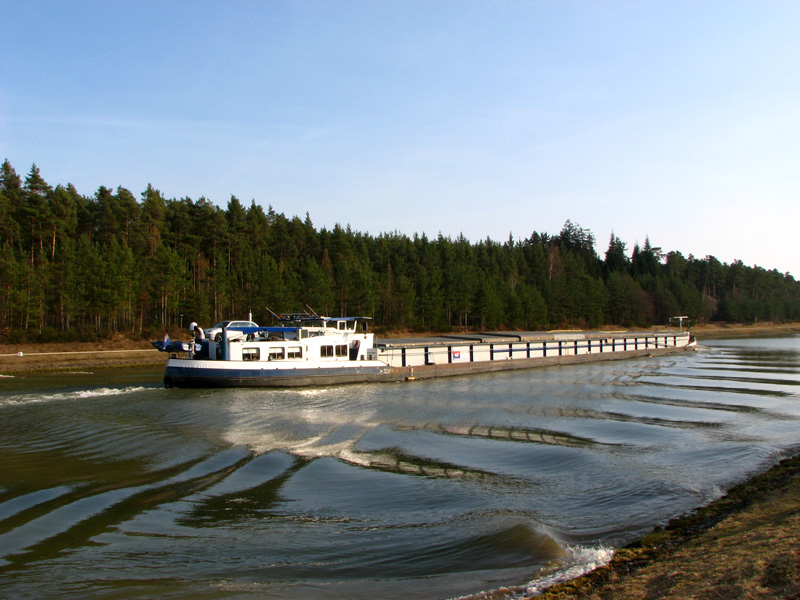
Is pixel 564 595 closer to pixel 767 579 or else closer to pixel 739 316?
pixel 767 579

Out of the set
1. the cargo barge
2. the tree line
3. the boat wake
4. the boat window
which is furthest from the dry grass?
the tree line

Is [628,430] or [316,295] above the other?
[316,295]

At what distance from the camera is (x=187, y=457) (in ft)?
54.8

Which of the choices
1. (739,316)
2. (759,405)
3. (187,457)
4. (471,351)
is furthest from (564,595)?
(739,316)

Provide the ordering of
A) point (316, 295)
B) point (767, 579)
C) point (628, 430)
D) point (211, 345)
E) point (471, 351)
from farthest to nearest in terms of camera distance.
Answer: point (316, 295)
point (471, 351)
point (211, 345)
point (628, 430)
point (767, 579)

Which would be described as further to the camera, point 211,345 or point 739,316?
point 739,316

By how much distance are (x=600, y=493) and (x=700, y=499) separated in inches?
77.4

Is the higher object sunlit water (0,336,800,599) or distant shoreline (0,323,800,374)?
distant shoreline (0,323,800,374)

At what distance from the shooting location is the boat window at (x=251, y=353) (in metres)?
32.7

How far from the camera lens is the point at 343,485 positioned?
13.6m

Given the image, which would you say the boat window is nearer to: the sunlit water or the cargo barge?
the cargo barge

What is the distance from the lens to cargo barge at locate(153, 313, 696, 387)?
31.6 metres

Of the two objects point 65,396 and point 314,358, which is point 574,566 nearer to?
point 65,396

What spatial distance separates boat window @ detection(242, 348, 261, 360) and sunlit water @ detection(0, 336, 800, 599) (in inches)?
174
